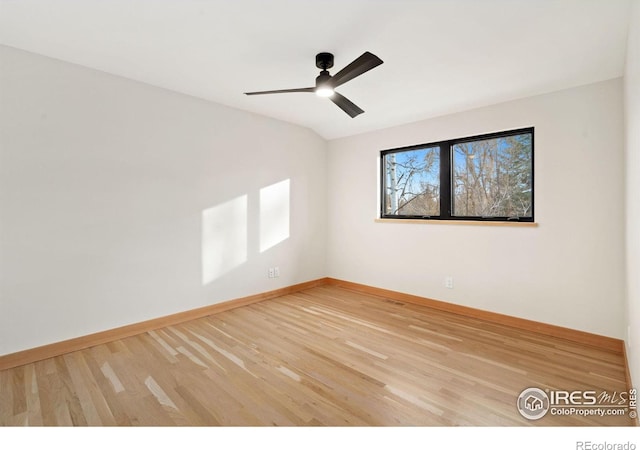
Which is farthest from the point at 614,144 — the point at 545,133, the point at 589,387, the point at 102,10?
the point at 102,10

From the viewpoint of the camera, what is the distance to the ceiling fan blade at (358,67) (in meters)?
2.01

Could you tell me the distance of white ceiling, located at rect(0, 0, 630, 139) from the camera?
1942 mm

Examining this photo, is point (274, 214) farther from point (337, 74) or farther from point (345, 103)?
point (337, 74)

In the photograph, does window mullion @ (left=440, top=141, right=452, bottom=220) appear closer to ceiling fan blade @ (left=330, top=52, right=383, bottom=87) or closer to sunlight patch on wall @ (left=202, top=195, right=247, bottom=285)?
ceiling fan blade @ (left=330, top=52, right=383, bottom=87)

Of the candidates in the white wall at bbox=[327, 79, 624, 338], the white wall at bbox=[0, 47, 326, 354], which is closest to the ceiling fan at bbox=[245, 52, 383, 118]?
the white wall at bbox=[0, 47, 326, 354]

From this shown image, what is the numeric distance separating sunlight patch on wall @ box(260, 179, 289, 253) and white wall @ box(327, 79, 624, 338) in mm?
1573

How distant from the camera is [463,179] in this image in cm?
374

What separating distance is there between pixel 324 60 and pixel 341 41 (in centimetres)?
22

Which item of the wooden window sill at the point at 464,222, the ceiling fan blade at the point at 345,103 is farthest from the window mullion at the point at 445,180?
the ceiling fan blade at the point at 345,103

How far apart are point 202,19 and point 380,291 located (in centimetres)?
365

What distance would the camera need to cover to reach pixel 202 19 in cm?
207

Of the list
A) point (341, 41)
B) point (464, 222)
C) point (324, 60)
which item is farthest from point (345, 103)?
point (464, 222)

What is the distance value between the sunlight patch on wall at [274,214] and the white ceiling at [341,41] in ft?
4.61
